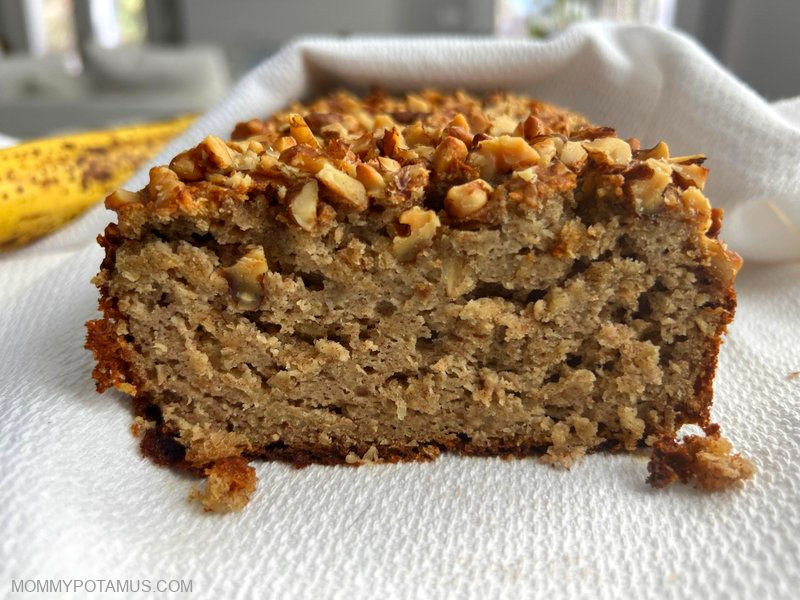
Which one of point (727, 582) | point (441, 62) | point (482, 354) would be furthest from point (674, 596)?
point (441, 62)

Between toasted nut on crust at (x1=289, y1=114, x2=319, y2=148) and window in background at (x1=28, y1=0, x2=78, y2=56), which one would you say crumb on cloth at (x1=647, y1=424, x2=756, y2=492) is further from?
window in background at (x1=28, y1=0, x2=78, y2=56)

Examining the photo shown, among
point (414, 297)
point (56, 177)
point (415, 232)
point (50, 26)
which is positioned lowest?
point (50, 26)

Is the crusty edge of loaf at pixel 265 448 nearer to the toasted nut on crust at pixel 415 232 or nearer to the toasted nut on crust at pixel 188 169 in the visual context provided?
the toasted nut on crust at pixel 188 169

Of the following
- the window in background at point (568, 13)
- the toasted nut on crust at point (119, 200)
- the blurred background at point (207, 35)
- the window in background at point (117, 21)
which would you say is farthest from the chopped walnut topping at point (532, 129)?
the window in background at point (117, 21)

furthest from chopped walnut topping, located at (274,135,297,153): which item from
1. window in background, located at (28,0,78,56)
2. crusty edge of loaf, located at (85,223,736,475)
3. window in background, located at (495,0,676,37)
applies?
window in background, located at (28,0,78,56)

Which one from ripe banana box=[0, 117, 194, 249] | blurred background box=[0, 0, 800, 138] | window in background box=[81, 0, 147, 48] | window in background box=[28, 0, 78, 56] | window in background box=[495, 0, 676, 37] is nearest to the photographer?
ripe banana box=[0, 117, 194, 249]

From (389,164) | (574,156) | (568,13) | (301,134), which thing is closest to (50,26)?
(568,13)

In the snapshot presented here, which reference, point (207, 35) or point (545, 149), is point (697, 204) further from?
point (207, 35)
